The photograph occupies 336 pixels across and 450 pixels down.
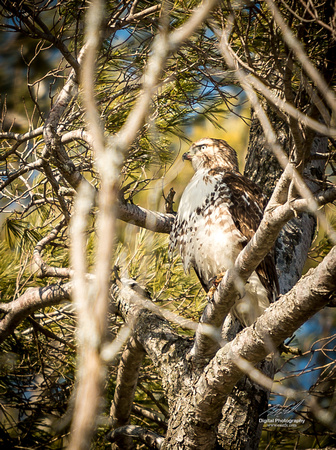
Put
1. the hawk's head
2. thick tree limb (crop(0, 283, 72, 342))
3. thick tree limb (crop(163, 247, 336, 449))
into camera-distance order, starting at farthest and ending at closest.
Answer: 1. the hawk's head
2. thick tree limb (crop(0, 283, 72, 342))
3. thick tree limb (crop(163, 247, 336, 449))

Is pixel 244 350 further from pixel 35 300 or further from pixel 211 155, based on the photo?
pixel 211 155

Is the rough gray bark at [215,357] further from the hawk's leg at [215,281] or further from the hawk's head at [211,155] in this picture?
the hawk's head at [211,155]

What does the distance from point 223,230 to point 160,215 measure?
583 mm

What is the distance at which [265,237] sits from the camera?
1582mm

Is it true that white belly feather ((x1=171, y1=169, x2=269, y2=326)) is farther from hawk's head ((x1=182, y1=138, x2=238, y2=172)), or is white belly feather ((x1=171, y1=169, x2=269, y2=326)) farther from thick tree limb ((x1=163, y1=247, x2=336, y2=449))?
thick tree limb ((x1=163, y1=247, x2=336, y2=449))

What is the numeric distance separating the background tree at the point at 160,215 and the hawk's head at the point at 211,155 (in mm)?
180

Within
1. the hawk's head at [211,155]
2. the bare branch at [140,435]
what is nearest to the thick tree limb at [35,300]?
the bare branch at [140,435]

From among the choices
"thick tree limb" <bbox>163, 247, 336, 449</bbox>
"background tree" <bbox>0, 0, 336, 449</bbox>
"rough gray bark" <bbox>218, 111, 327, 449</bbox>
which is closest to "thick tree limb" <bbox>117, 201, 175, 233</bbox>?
"background tree" <bbox>0, 0, 336, 449</bbox>

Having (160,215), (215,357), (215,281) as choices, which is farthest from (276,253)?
(215,357)

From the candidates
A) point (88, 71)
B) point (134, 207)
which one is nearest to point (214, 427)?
point (134, 207)

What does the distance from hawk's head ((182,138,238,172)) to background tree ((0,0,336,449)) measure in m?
0.18

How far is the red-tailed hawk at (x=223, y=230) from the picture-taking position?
2.67m

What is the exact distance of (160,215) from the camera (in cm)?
314

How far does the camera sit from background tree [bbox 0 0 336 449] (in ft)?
4.13
